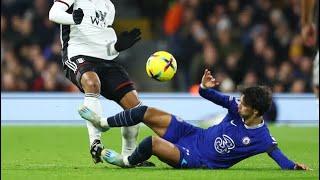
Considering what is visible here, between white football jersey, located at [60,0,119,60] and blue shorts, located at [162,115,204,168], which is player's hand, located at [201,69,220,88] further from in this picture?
white football jersey, located at [60,0,119,60]

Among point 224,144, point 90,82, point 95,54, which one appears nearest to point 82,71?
point 90,82

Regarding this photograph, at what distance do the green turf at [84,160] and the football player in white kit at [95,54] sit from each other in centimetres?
57

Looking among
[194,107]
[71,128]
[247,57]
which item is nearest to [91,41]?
[71,128]

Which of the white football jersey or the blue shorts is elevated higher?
the white football jersey

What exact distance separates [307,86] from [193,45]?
2.35 meters

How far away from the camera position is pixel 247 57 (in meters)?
17.6

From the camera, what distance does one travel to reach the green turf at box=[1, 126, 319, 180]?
798 centimetres

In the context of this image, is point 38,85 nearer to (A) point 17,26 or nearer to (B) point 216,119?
(A) point 17,26

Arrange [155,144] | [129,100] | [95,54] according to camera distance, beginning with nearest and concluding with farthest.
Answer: [155,144] → [129,100] → [95,54]

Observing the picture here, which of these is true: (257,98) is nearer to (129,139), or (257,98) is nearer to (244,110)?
(244,110)

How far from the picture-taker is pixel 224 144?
324 inches

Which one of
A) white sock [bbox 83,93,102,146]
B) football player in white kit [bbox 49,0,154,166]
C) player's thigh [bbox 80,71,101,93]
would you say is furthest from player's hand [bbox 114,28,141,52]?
white sock [bbox 83,93,102,146]

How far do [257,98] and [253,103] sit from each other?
65 mm

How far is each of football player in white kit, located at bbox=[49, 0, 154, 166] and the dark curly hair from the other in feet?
4.43
